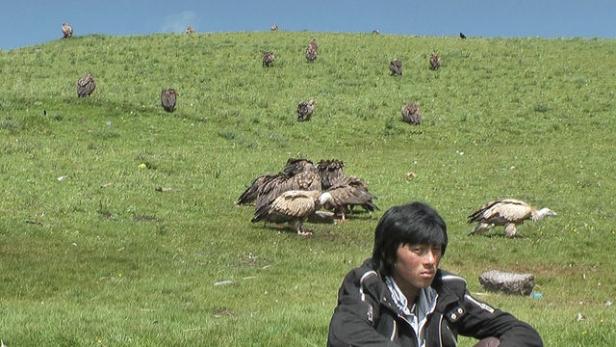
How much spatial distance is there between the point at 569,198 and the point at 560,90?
A: 82.6 ft

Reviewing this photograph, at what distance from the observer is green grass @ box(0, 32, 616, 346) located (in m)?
11.6

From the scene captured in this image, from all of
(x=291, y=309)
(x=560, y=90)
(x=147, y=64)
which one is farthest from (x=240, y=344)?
(x=147, y=64)

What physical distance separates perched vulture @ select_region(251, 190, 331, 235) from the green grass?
0.41 metres

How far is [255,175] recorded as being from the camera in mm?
26625

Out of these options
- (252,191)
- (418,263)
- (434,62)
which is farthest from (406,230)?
(434,62)

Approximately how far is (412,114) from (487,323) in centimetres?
3431

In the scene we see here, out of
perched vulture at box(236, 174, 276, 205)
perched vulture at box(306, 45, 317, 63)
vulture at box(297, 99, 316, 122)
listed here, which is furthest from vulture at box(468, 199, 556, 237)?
perched vulture at box(306, 45, 317, 63)

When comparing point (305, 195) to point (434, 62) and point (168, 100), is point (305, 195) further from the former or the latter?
point (434, 62)

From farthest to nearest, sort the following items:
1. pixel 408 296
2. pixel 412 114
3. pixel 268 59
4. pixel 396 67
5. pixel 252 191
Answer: pixel 268 59, pixel 396 67, pixel 412 114, pixel 252 191, pixel 408 296

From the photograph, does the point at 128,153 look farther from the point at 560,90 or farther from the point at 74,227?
the point at 560,90

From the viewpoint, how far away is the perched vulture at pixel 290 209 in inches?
720

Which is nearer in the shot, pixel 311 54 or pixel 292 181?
pixel 292 181

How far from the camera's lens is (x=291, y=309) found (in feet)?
36.5

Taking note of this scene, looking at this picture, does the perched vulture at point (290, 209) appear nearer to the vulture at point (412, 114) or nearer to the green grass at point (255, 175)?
the green grass at point (255, 175)
